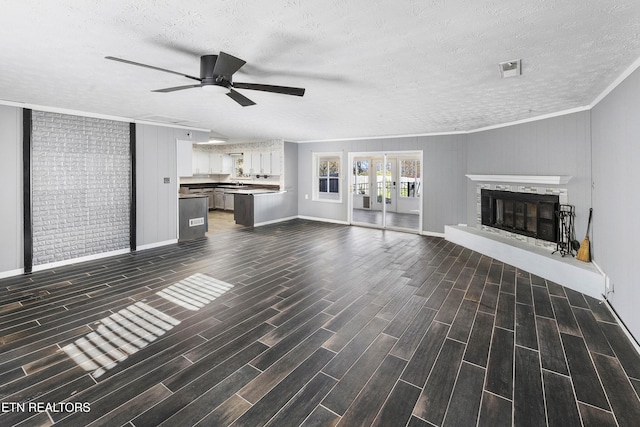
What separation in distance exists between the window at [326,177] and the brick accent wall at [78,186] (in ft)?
16.3

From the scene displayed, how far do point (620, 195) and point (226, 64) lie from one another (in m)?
3.86

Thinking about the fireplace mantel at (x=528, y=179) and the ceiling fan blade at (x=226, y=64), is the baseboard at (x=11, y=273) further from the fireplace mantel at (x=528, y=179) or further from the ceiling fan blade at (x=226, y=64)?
the fireplace mantel at (x=528, y=179)

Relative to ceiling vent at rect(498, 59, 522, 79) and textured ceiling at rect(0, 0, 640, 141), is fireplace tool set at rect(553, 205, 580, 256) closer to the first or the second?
textured ceiling at rect(0, 0, 640, 141)

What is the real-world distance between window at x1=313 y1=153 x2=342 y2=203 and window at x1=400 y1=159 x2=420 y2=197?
2469 mm

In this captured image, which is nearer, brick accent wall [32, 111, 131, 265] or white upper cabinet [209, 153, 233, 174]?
brick accent wall [32, 111, 131, 265]

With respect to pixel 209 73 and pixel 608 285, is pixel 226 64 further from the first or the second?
pixel 608 285

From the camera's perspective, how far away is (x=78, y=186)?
5043mm

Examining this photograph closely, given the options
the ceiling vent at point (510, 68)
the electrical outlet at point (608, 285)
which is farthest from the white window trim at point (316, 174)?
the electrical outlet at point (608, 285)

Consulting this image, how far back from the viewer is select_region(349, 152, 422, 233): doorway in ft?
28.4

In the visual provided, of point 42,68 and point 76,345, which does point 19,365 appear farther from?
point 42,68

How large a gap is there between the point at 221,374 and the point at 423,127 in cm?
580

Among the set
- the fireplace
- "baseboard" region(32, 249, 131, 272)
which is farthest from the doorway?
"baseboard" region(32, 249, 131, 272)

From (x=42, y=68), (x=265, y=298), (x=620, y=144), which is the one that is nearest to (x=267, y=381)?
(x=265, y=298)

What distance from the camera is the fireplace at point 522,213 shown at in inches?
189
